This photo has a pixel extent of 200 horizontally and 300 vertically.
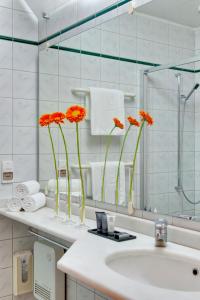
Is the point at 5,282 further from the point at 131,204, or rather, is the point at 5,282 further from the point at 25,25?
the point at 25,25

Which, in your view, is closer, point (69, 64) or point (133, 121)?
point (133, 121)

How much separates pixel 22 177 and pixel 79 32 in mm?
1049

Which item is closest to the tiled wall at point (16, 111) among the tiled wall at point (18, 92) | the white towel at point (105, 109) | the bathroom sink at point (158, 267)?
the tiled wall at point (18, 92)

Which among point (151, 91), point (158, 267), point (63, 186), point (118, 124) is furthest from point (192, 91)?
point (63, 186)

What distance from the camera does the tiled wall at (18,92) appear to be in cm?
247

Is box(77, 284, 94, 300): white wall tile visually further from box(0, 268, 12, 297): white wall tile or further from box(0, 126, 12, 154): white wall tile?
box(0, 126, 12, 154): white wall tile

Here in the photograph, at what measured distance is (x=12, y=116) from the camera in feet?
8.24

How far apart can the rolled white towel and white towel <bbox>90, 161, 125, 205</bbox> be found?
1.75ft

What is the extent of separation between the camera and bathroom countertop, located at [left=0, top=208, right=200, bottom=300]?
986mm

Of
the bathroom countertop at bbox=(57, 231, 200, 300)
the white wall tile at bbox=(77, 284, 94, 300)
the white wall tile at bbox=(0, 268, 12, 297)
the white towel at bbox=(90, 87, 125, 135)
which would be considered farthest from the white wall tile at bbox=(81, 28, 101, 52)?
the white wall tile at bbox=(0, 268, 12, 297)

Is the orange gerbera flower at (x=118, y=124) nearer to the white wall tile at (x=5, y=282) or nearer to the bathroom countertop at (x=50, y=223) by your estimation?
the bathroom countertop at (x=50, y=223)

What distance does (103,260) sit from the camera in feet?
4.17

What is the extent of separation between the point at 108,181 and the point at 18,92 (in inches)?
39.6

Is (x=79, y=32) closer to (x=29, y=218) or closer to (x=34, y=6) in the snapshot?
(x=34, y=6)
